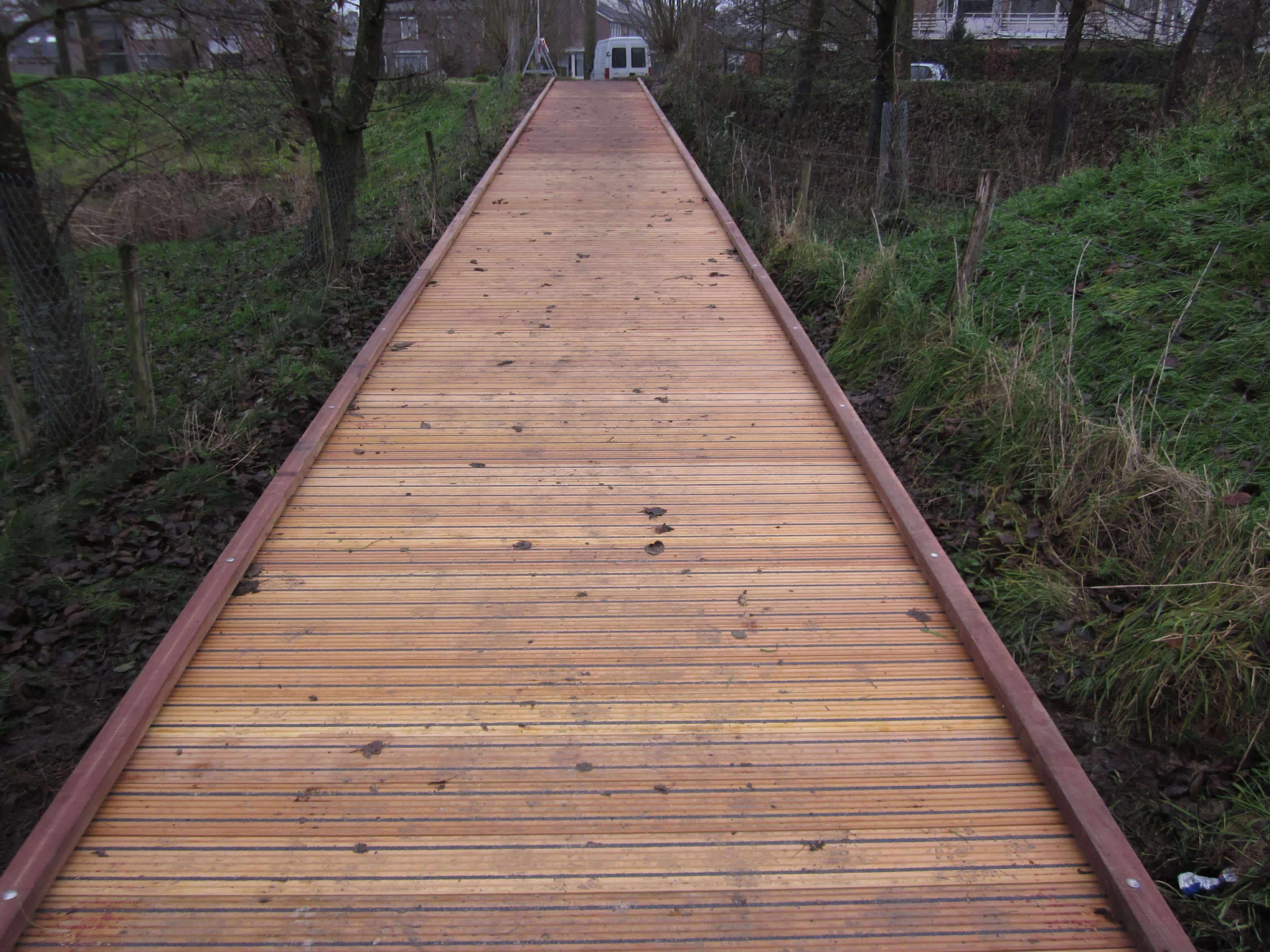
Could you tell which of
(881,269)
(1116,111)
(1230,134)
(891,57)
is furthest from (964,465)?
(1116,111)

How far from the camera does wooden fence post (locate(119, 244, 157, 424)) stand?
438 centimetres

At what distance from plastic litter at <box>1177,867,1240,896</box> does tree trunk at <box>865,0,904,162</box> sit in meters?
9.64

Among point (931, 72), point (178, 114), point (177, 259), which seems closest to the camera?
point (178, 114)

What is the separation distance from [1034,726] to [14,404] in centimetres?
488

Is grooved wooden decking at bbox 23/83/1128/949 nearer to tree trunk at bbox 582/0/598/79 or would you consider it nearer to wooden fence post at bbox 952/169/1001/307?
wooden fence post at bbox 952/169/1001/307

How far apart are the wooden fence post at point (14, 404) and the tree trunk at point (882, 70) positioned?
934 cm

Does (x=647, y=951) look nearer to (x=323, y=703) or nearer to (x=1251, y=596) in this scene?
(x=323, y=703)

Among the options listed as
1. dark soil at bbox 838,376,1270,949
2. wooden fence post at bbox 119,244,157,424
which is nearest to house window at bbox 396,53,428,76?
wooden fence post at bbox 119,244,157,424

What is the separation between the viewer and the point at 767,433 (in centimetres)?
431

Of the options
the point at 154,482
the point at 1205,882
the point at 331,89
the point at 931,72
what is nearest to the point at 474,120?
the point at 331,89

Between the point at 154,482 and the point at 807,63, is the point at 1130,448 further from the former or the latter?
the point at 807,63

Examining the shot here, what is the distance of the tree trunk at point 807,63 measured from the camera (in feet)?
44.4

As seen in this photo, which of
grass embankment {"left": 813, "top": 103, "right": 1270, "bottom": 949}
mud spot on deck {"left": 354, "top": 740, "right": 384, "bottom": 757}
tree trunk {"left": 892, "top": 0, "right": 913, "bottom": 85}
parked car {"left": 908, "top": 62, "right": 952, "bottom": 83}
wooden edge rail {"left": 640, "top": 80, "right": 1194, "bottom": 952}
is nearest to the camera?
wooden edge rail {"left": 640, "top": 80, "right": 1194, "bottom": 952}

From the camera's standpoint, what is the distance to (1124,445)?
3.60 m
